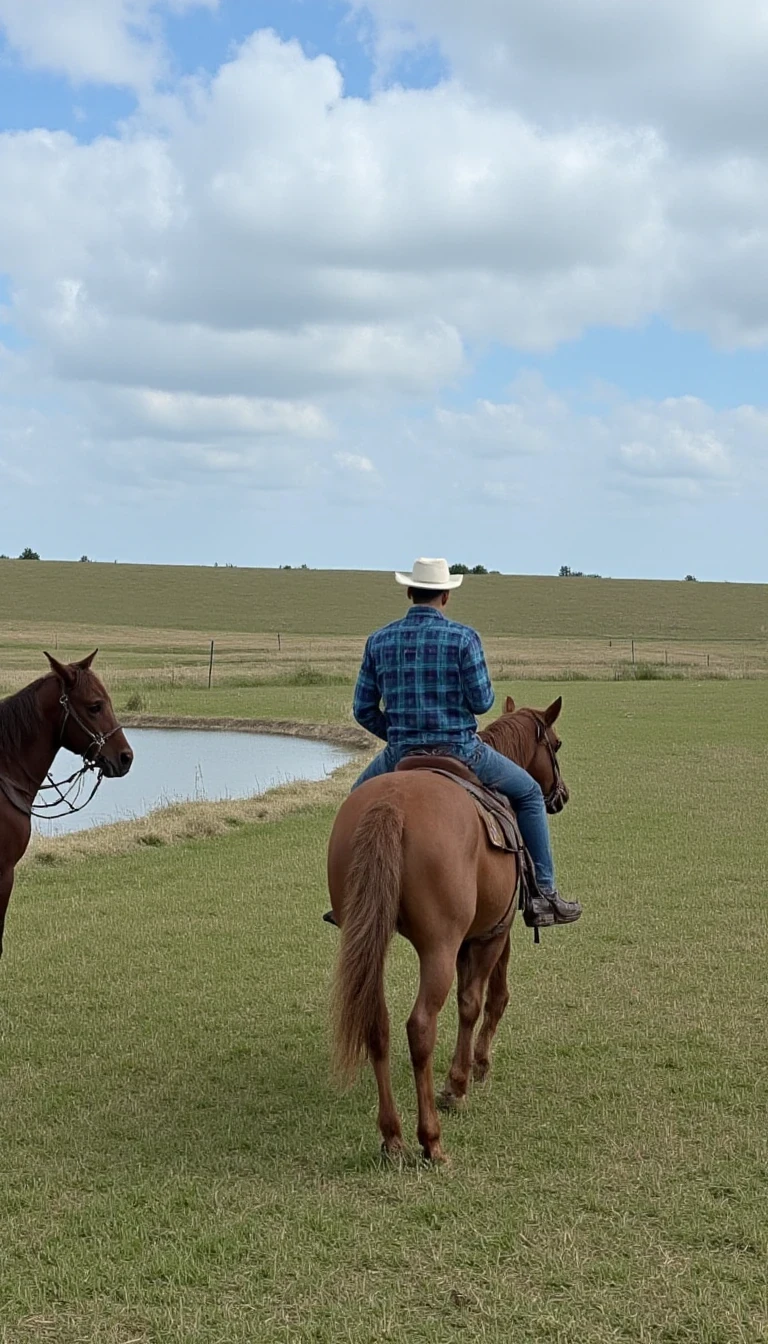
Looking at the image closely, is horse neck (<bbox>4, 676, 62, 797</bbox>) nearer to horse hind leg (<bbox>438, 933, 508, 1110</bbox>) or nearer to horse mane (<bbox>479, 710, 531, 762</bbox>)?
horse mane (<bbox>479, 710, 531, 762</bbox>)

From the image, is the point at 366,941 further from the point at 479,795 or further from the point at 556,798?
the point at 556,798

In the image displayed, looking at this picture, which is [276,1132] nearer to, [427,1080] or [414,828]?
[427,1080]

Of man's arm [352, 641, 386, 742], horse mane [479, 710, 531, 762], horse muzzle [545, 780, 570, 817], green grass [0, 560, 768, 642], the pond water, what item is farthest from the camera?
green grass [0, 560, 768, 642]

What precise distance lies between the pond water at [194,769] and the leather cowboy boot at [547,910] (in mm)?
9606

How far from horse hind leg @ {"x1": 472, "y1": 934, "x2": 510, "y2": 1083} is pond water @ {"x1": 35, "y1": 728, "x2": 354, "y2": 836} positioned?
937cm

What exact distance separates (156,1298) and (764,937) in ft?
20.3

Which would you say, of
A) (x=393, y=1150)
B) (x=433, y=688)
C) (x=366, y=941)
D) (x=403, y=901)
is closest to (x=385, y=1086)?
(x=393, y=1150)

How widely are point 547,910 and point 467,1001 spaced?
739 millimetres

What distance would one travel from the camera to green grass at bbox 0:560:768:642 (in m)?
72.6

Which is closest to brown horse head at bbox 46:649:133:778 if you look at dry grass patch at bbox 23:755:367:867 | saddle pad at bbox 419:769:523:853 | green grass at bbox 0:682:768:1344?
green grass at bbox 0:682:768:1344

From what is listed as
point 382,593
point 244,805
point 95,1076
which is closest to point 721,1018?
point 95,1076

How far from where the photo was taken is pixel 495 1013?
21.5 feet

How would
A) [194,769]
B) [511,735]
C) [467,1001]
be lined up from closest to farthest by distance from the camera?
[467,1001] < [511,735] < [194,769]

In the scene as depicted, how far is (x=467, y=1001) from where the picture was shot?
605cm
